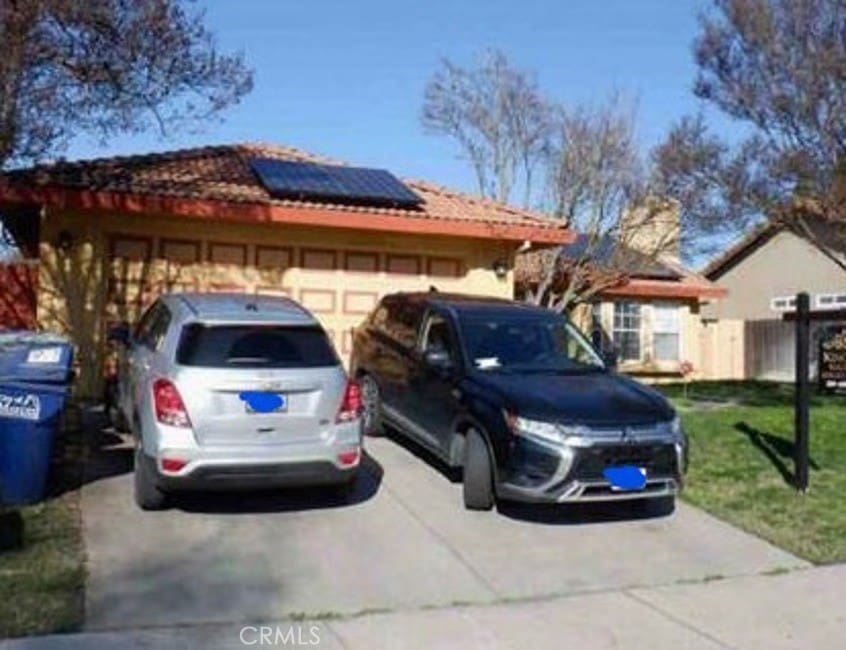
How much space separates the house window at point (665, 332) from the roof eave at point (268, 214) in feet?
31.9

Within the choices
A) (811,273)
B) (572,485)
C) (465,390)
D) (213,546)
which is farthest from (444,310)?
(811,273)

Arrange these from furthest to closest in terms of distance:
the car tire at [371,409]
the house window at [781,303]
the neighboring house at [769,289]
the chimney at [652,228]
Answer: the house window at [781,303]
the neighboring house at [769,289]
the chimney at [652,228]
the car tire at [371,409]

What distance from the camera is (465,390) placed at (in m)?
9.57

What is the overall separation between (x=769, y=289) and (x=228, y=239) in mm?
23208

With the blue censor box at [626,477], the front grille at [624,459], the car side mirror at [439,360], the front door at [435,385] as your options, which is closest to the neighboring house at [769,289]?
the front door at [435,385]

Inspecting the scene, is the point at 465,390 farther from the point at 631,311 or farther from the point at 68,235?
the point at 631,311

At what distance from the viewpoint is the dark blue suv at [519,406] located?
860cm

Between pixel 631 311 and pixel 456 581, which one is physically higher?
pixel 631 311

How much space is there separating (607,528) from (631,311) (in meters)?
17.9

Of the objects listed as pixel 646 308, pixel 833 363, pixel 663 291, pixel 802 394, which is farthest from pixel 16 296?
pixel 833 363

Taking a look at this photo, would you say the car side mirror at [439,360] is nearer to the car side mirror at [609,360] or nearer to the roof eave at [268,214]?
the car side mirror at [609,360]

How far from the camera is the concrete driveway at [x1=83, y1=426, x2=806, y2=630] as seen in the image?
682cm

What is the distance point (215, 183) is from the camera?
16.2 metres

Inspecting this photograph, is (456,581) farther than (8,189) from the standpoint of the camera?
No
